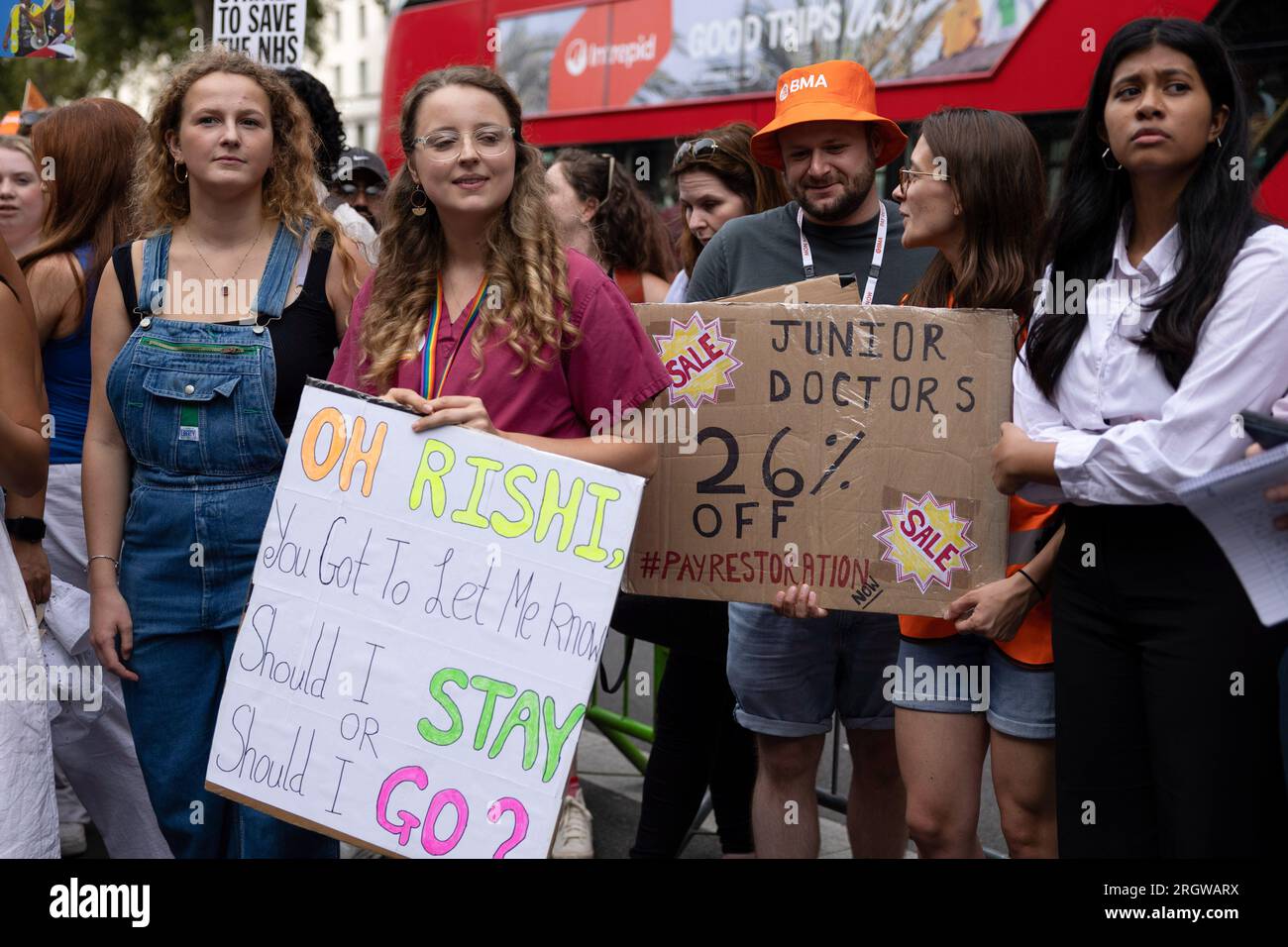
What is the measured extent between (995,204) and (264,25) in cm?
346

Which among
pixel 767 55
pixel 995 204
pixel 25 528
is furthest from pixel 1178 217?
pixel 767 55

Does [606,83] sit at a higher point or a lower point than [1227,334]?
higher

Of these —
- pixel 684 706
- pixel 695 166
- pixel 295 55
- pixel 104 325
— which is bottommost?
pixel 684 706

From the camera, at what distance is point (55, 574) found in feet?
13.6

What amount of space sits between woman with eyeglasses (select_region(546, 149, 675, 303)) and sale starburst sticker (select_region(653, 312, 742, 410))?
193 centimetres

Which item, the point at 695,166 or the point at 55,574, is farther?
the point at 695,166

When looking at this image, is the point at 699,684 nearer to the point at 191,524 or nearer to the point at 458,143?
the point at 191,524

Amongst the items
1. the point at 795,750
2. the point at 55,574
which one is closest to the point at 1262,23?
the point at 795,750

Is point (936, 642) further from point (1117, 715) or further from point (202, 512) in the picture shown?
point (202, 512)

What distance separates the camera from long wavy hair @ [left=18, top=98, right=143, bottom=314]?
4.12 m

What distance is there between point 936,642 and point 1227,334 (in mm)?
976

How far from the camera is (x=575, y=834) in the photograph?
4.86 meters

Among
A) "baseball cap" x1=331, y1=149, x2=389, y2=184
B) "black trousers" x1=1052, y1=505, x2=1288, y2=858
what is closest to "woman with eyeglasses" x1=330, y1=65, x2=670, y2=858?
"black trousers" x1=1052, y1=505, x2=1288, y2=858

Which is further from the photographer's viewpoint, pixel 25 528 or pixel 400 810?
pixel 25 528
